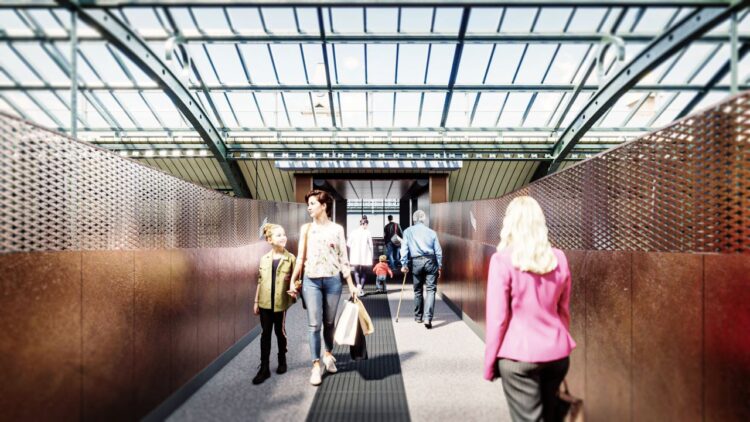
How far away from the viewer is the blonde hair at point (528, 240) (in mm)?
2010

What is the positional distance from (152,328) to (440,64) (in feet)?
30.0

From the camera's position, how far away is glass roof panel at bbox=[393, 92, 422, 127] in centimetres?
1159

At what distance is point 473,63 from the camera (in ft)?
33.9

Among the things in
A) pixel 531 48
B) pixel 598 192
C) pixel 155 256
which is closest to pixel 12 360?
pixel 155 256

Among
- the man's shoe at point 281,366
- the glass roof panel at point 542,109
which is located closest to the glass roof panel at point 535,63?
the glass roof panel at point 542,109

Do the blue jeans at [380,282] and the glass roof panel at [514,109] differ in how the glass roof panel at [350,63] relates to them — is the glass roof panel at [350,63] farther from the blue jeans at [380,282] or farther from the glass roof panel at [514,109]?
the blue jeans at [380,282]

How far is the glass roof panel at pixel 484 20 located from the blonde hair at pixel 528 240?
25.3ft

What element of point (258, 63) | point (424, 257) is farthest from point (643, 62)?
point (258, 63)

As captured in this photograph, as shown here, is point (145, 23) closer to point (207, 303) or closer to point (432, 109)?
point (207, 303)

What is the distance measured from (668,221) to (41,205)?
3.30 meters

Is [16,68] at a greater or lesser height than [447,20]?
lesser

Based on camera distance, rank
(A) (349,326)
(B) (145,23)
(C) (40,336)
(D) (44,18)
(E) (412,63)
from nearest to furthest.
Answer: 1. (C) (40,336)
2. (A) (349,326)
3. (B) (145,23)
4. (D) (44,18)
5. (E) (412,63)

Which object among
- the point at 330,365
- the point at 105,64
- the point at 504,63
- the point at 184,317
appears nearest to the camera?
the point at 184,317

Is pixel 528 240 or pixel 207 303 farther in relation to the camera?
pixel 207 303
